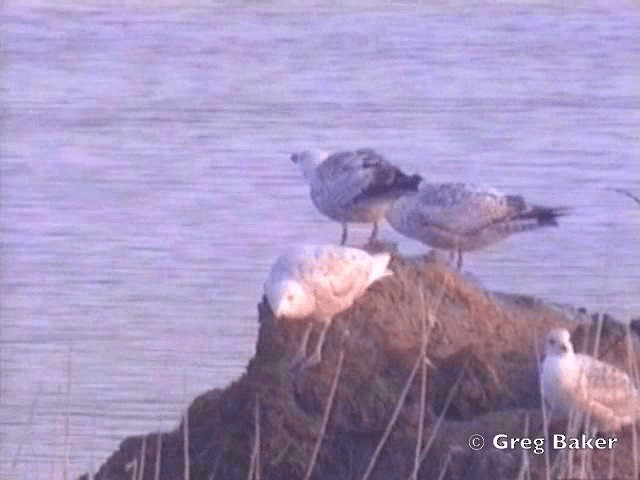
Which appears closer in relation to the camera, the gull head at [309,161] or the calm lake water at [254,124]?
the gull head at [309,161]

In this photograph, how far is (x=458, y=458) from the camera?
4.86 meters

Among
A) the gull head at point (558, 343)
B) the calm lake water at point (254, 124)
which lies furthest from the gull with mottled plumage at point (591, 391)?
the calm lake water at point (254, 124)

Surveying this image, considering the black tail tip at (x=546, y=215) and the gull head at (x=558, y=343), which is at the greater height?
the gull head at (x=558, y=343)

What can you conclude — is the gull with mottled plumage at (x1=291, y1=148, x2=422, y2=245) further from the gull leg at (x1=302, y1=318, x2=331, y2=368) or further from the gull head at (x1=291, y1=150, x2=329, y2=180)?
the gull leg at (x1=302, y1=318, x2=331, y2=368)

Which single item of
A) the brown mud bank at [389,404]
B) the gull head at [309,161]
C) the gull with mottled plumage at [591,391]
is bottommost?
the gull head at [309,161]

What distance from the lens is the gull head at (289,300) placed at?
18.3 feet

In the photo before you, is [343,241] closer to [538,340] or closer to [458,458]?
[538,340]

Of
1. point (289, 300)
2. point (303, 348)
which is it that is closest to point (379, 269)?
point (289, 300)

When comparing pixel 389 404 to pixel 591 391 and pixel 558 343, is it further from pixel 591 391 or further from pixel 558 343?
pixel 591 391

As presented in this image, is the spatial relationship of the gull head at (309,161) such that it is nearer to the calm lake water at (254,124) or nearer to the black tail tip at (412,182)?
the black tail tip at (412,182)

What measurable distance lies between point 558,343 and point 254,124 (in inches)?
190

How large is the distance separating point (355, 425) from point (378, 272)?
71cm

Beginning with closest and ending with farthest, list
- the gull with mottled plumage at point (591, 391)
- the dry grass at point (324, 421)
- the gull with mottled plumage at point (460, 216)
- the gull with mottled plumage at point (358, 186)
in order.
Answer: the dry grass at point (324, 421) → the gull with mottled plumage at point (591, 391) → the gull with mottled plumage at point (460, 216) → the gull with mottled plumage at point (358, 186)

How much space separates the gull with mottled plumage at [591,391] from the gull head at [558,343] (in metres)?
0.04
